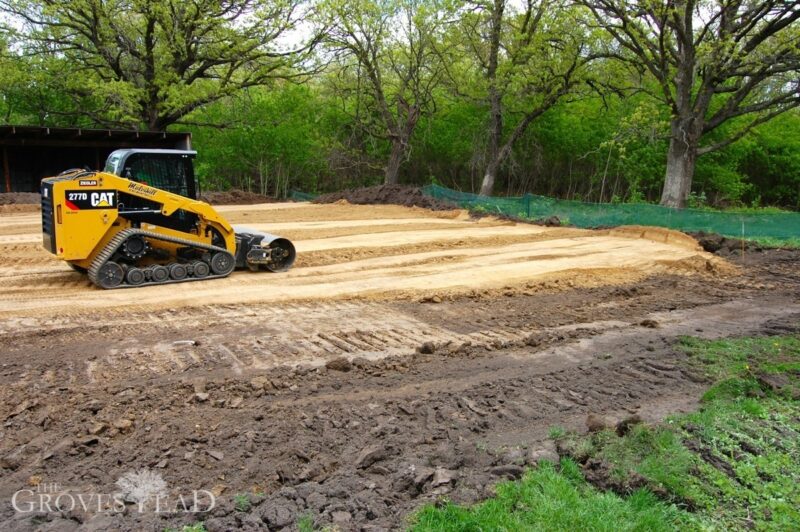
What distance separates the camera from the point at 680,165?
23.2m

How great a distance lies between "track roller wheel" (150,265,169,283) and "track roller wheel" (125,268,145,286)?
0.17 meters

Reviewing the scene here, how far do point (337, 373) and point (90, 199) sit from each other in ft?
19.6

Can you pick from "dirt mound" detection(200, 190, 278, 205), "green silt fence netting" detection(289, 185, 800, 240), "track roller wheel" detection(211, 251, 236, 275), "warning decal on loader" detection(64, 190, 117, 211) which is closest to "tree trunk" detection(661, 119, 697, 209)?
"green silt fence netting" detection(289, 185, 800, 240)

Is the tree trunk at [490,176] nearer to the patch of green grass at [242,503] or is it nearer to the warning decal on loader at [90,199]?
the warning decal on loader at [90,199]

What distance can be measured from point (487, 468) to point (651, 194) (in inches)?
1270

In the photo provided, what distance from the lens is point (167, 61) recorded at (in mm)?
27562

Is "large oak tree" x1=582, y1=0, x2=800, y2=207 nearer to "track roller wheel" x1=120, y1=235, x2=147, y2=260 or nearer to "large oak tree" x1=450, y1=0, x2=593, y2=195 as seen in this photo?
"large oak tree" x1=450, y1=0, x2=593, y2=195

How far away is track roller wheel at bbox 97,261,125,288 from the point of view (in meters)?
10.7

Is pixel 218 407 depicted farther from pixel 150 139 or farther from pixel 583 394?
pixel 150 139

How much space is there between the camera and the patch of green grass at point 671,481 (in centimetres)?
421

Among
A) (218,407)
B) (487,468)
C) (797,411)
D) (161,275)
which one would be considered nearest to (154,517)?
(218,407)

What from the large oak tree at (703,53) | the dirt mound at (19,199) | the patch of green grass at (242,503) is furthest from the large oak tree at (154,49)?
the patch of green grass at (242,503)

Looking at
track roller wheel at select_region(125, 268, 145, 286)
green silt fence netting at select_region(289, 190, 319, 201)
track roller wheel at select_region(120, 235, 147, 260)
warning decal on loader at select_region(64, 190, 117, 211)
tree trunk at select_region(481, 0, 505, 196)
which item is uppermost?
tree trunk at select_region(481, 0, 505, 196)

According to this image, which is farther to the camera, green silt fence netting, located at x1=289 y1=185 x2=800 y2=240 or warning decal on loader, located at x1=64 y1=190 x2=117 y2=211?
green silt fence netting, located at x1=289 y1=185 x2=800 y2=240
